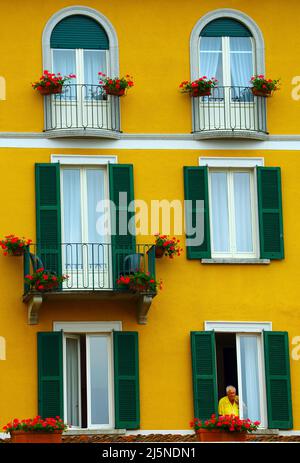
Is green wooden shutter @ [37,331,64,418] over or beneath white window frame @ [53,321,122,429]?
beneath

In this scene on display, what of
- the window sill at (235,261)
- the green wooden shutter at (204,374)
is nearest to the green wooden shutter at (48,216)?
the window sill at (235,261)

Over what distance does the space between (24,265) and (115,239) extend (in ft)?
6.29

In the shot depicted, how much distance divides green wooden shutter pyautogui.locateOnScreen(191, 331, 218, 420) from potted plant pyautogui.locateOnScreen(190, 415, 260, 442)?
7.99 ft

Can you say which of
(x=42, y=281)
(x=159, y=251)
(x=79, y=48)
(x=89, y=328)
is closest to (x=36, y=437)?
(x=42, y=281)

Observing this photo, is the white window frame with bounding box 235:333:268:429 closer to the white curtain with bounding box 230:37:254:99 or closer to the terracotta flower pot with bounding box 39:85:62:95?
the white curtain with bounding box 230:37:254:99

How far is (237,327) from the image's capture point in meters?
48.7

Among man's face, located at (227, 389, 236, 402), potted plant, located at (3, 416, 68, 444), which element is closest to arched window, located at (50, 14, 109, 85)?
man's face, located at (227, 389, 236, 402)

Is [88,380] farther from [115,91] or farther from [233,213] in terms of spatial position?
[115,91]

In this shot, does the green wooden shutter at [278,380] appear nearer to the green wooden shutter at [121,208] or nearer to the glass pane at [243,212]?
the glass pane at [243,212]

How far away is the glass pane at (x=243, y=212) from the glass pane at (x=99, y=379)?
3410 mm

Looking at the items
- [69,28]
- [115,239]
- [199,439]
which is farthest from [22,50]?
[199,439]

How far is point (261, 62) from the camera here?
5019 centimetres

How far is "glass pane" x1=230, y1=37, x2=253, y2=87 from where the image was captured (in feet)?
165
